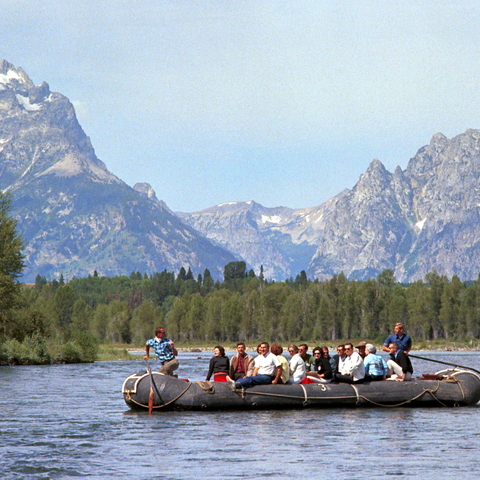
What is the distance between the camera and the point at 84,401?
4303 cm

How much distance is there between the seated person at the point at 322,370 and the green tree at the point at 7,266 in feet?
136

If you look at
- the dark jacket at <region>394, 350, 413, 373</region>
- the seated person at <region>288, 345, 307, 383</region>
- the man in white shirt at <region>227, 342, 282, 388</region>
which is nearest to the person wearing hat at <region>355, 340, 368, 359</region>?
the dark jacket at <region>394, 350, 413, 373</region>

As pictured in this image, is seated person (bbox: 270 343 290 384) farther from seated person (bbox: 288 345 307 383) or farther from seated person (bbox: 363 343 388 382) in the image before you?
seated person (bbox: 363 343 388 382)

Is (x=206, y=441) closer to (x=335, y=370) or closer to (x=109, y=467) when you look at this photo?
(x=109, y=467)

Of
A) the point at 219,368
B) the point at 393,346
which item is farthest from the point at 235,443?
the point at 393,346

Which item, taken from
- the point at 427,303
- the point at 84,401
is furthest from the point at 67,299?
the point at 84,401

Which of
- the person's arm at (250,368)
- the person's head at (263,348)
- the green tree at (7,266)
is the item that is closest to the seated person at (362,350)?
the person's head at (263,348)

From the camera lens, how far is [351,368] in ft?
119

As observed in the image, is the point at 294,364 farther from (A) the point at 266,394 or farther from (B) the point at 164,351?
(B) the point at 164,351

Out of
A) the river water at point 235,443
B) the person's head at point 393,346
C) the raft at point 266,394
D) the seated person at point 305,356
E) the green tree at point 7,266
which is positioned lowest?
the river water at point 235,443

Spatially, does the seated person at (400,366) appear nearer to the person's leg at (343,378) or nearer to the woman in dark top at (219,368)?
the person's leg at (343,378)

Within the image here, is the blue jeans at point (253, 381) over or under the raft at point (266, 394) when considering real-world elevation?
Answer: over

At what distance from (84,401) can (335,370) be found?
13676 millimetres

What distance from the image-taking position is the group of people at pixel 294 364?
3519 cm
